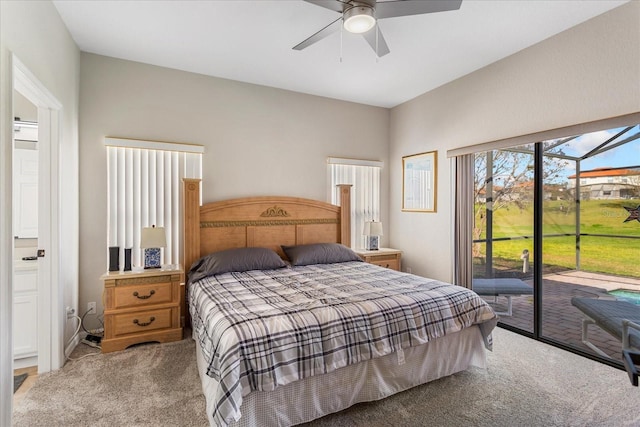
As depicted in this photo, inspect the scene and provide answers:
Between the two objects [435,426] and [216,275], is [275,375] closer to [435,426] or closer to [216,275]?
[435,426]

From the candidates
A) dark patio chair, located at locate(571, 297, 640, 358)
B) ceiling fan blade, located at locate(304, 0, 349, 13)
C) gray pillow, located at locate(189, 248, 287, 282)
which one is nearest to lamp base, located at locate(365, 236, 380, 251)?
gray pillow, located at locate(189, 248, 287, 282)

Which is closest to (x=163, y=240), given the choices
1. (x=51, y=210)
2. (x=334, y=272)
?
(x=51, y=210)

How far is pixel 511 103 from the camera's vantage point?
3.38m

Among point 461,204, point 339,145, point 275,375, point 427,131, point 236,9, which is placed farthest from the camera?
point 339,145

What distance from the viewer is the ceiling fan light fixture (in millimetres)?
2098

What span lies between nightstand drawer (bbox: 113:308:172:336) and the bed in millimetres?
433

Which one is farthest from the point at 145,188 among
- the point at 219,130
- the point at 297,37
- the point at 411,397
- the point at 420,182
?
the point at 420,182

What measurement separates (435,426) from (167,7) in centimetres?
364

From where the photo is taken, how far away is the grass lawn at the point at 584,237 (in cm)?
273

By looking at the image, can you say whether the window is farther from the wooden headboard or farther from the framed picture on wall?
the framed picture on wall

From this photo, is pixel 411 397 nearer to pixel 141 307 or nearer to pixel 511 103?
pixel 141 307

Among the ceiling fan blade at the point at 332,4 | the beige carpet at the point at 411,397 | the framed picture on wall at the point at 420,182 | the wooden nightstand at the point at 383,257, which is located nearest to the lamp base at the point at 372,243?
the wooden nightstand at the point at 383,257

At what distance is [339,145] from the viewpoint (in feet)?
15.6

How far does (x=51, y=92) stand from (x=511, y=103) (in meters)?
4.22
